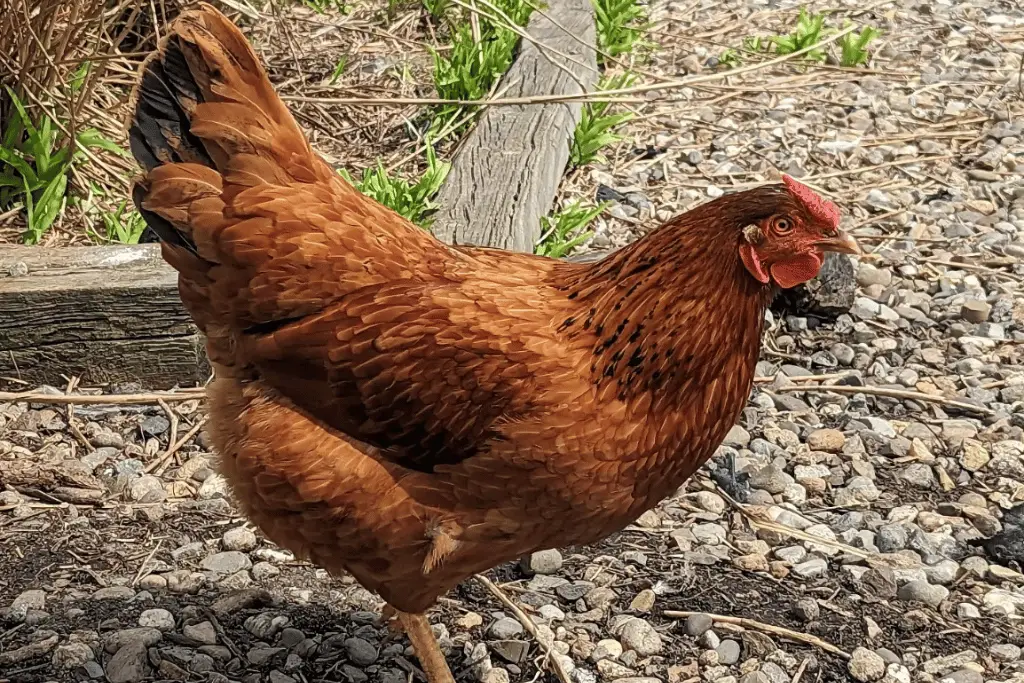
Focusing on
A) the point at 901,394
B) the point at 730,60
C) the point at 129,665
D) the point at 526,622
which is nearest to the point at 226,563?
the point at 129,665

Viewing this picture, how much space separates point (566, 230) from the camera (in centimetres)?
488

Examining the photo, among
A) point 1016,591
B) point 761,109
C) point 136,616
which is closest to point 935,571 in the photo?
point 1016,591

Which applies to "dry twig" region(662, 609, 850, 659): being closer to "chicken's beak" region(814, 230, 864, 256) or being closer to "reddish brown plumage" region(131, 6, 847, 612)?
"reddish brown plumage" region(131, 6, 847, 612)

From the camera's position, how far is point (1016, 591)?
11.1ft

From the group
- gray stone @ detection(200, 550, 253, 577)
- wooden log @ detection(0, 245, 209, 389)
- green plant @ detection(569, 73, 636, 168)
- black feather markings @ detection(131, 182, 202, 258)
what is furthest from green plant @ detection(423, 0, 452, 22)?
gray stone @ detection(200, 550, 253, 577)

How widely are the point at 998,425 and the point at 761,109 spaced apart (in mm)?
2945

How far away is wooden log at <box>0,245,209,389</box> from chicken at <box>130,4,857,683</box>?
40.0 inches

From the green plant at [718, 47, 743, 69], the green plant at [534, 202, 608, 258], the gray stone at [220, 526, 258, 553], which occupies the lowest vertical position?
the gray stone at [220, 526, 258, 553]

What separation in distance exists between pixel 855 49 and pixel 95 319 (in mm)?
4984

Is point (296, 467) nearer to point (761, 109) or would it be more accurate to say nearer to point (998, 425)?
point (998, 425)

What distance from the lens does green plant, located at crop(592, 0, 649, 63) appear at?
260 inches

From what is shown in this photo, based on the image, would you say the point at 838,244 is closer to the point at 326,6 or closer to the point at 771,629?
the point at 771,629

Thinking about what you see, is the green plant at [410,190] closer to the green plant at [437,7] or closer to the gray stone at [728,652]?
the green plant at [437,7]

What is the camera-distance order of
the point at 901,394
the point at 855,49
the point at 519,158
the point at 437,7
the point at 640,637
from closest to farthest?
the point at 640,637
the point at 901,394
the point at 519,158
the point at 437,7
the point at 855,49
